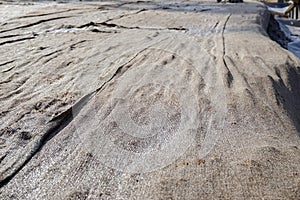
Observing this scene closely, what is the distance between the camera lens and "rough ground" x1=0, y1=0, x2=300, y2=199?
1.01 m

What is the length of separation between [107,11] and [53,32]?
117 centimetres

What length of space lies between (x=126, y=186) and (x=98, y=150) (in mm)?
225

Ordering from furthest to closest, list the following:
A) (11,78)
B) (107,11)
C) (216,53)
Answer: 1. (107,11)
2. (216,53)
3. (11,78)

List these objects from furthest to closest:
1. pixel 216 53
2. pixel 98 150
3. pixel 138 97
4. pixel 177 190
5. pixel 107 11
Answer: pixel 107 11
pixel 216 53
pixel 138 97
pixel 98 150
pixel 177 190

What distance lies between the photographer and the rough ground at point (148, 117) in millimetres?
1009

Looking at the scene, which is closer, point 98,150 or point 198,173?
point 198,173

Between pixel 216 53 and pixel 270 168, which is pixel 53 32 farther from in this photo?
pixel 270 168

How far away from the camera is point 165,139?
1.26 metres

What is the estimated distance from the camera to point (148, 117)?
1.40 m

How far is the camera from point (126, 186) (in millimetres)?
1003

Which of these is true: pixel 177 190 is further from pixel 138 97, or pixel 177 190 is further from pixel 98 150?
pixel 138 97

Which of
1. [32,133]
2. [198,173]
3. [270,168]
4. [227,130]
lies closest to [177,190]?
[198,173]

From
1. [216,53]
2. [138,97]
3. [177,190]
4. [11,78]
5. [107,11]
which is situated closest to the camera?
[177,190]

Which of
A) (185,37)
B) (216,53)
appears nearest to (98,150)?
(216,53)
